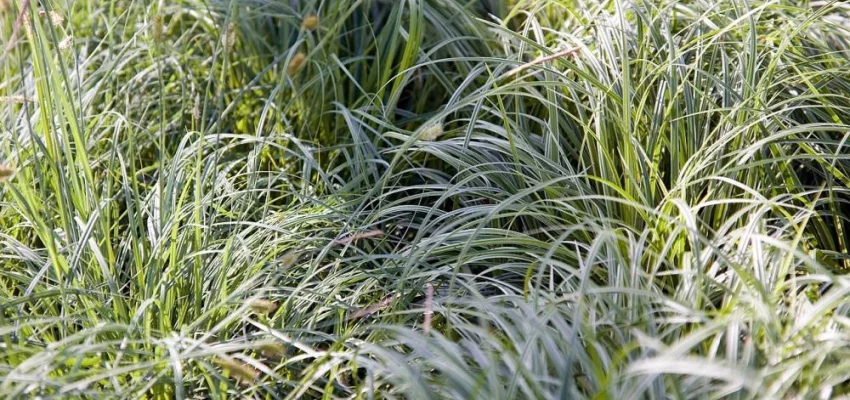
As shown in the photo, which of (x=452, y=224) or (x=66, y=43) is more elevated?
(x=66, y=43)

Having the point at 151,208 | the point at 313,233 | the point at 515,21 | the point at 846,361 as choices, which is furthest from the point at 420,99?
the point at 846,361

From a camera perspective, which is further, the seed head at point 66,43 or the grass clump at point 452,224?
the seed head at point 66,43

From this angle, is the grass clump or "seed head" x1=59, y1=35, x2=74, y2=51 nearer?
the grass clump

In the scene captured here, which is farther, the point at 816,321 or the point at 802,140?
the point at 802,140

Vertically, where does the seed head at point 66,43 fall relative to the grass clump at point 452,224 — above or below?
above

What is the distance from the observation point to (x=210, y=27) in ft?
9.45

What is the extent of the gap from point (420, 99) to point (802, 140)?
1.21 meters

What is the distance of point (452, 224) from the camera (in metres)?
1.89

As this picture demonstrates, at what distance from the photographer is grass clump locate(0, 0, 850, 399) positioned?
1.47 metres

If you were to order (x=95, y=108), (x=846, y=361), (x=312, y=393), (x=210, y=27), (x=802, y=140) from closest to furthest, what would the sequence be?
(x=846, y=361) → (x=312, y=393) → (x=802, y=140) → (x=95, y=108) → (x=210, y=27)

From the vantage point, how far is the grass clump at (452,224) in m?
1.47

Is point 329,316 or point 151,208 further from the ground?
point 151,208

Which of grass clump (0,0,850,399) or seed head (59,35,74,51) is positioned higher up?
seed head (59,35,74,51)

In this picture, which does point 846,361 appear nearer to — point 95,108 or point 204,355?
point 204,355
